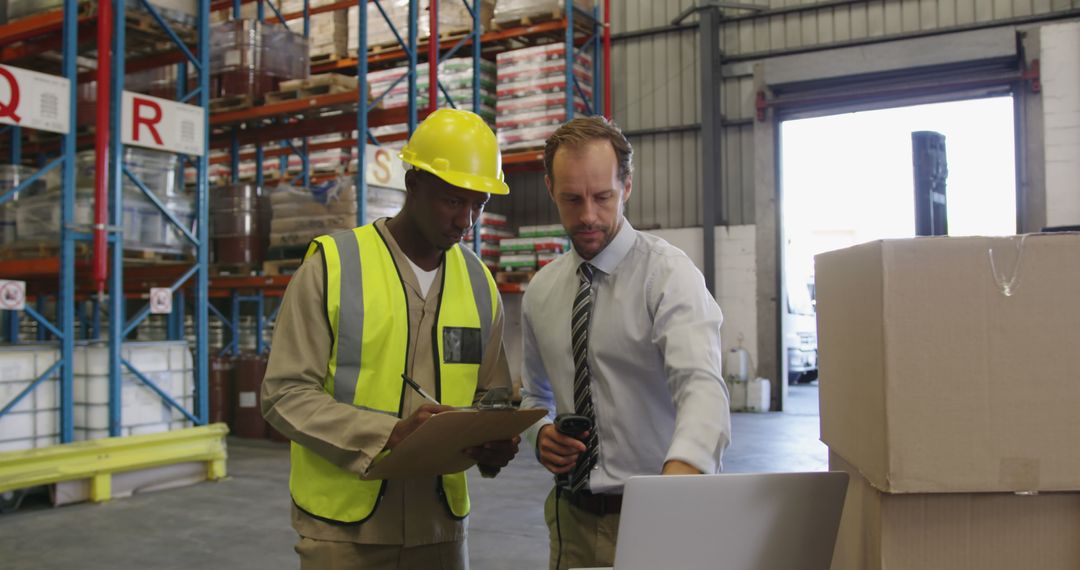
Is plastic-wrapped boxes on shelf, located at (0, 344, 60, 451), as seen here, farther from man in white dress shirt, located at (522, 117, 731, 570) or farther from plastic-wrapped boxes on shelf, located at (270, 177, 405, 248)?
man in white dress shirt, located at (522, 117, 731, 570)

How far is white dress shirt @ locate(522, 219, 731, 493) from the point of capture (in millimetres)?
1845

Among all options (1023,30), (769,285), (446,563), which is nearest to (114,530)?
(446,563)

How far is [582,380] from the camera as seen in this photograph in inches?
80.4

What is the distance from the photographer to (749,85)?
43.1ft

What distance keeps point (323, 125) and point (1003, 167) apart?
28.7ft

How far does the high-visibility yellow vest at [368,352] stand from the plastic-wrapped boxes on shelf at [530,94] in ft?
29.0

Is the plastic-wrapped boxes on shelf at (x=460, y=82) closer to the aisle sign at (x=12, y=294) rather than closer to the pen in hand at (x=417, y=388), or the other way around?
the aisle sign at (x=12, y=294)

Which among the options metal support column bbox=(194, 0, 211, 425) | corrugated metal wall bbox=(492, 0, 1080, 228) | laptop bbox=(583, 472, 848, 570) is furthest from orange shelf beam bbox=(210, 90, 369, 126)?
laptop bbox=(583, 472, 848, 570)

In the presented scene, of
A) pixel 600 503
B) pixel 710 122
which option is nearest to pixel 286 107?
pixel 710 122

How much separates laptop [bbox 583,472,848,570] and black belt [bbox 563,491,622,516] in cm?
68

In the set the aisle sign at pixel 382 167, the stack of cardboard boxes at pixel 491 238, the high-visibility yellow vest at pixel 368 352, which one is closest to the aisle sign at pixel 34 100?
the aisle sign at pixel 382 167

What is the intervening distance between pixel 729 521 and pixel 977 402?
1.28 feet

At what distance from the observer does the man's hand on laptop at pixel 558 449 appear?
196 cm

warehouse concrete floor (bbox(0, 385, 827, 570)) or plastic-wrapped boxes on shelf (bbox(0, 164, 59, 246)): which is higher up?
plastic-wrapped boxes on shelf (bbox(0, 164, 59, 246))
